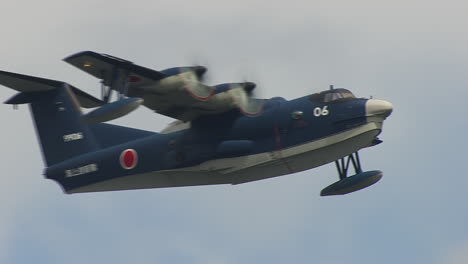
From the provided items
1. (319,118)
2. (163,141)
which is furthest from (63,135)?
(319,118)

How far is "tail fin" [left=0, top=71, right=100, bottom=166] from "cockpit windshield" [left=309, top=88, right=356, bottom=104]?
7.48m

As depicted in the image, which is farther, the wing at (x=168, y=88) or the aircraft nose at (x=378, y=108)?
the aircraft nose at (x=378, y=108)

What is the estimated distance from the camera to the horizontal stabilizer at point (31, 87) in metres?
32.7

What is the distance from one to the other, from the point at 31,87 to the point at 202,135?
6.04m

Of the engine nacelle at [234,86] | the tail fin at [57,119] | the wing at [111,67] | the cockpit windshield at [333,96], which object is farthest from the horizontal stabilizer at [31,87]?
the cockpit windshield at [333,96]

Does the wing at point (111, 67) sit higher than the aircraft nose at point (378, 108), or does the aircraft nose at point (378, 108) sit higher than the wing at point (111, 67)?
the wing at point (111, 67)

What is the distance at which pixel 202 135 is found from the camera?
3192 centimetres

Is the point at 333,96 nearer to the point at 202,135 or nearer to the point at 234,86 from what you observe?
the point at 234,86

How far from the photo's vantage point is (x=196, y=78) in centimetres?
3055

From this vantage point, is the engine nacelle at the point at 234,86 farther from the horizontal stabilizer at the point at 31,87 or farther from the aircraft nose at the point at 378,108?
the horizontal stabilizer at the point at 31,87

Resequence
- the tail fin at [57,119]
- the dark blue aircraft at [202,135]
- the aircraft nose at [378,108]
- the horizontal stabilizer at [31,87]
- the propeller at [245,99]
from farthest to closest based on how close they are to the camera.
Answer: the tail fin at [57,119] < the horizontal stabilizer at [31,87] < the propeller at [245,99] < the aircraft nose at [378,108] < the dark blue aircraft at [202,135]

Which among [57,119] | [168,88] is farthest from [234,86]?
[57,119]

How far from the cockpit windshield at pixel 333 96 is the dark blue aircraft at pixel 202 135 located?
0.11 feet

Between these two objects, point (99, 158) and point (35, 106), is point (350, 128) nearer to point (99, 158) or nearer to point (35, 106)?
point (99, 158)
